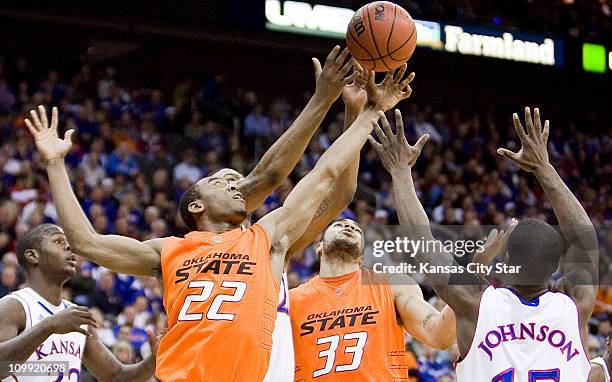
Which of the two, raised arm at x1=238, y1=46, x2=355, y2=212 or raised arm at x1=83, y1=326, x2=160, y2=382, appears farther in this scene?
raised arm at x1=83, y1=326, x2=160, y2=382

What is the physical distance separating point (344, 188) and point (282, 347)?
910 mm

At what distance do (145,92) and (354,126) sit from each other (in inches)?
422

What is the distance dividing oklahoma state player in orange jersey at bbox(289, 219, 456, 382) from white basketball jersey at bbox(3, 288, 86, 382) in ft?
4.08

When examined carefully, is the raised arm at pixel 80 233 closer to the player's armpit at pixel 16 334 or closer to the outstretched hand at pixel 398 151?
the player's armpit at pixel 16 334

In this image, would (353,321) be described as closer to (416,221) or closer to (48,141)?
(416,221)

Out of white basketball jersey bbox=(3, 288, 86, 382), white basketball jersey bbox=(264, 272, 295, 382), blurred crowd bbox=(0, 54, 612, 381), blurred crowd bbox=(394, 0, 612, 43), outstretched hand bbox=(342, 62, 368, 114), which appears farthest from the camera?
blurred crowd bbox=(394, 0, 612, 43)

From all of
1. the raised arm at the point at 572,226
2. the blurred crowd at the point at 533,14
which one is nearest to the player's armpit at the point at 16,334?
the raised arm at the point at 572,226

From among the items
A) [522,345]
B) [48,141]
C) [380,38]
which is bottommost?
[522,345]

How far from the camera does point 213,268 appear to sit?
414 centimetres

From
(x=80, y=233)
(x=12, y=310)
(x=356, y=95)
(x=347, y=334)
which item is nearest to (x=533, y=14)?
(x=356, y=95)

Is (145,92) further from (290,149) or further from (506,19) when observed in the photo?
(290,149)

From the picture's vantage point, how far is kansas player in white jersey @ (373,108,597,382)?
149 inches

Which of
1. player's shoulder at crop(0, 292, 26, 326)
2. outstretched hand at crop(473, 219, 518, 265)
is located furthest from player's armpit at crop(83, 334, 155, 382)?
outstretched hand at crop(473, 219, 518, 265)

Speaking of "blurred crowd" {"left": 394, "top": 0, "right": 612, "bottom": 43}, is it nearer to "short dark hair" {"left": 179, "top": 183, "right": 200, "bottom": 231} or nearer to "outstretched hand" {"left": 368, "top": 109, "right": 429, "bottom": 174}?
"outstretched hand" {"left": 368, "top": 109, "right": 429, "bottom": 174}
